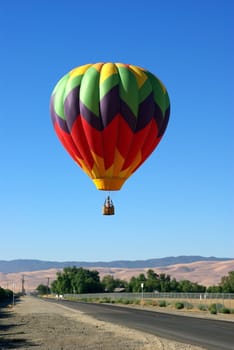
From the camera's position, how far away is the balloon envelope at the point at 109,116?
33.2 metres

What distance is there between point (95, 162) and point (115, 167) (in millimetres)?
1188

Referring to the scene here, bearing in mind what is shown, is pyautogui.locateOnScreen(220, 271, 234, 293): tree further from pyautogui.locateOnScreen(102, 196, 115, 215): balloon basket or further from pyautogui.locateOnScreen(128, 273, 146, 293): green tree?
pyautogui.locateOnScreen(102, 196, 115, 215): balloon basket

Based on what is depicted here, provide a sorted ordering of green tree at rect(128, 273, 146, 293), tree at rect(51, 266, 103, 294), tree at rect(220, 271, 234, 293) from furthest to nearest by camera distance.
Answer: tree at rect(51, 266, 103, 294)
green tree at rect(128, 273, 146, 293)
tree at rect(220, 271, 234, 293)

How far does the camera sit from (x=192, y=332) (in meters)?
32.8

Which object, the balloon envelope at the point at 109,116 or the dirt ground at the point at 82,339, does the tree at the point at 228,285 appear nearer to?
the dirt ground at the point at 82,339

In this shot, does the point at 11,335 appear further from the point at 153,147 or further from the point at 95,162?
the point at 153,147

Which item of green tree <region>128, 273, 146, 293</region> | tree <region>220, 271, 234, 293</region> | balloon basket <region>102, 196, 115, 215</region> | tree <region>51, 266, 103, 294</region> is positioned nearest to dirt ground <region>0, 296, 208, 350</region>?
balloon basket <region>102, 196, 115, 215</region>

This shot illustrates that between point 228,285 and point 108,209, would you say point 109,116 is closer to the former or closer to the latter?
point 108,209

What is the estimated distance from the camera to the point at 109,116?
33219 mm

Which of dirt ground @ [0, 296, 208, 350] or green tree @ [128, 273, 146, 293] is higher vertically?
green tree @ [128, 273, 146, 293]

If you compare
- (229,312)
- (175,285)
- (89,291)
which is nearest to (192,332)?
(229,312)

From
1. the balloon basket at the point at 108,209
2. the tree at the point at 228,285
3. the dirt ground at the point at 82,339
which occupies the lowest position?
the dirt ground at the point at 82,339

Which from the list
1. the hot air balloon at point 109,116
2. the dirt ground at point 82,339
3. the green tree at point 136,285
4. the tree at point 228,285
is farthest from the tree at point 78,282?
the hot air balloon at point 109,116

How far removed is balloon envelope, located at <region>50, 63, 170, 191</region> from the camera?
1307 inches
